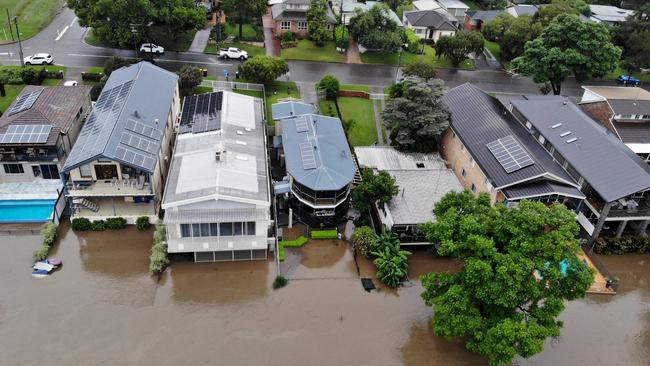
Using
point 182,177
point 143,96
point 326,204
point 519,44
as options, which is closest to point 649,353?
point 326,204

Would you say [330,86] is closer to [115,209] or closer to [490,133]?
[490,133]

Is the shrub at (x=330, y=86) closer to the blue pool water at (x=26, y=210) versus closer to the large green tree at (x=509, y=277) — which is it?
the blue pool water at (x=26, y=210)

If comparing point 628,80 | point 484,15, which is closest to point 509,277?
point 628,80

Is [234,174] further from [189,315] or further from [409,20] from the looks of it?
[409,20]

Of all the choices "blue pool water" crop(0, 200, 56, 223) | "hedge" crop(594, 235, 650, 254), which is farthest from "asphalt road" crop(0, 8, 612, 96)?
"hedge" crop(594, 235, 650, 254)

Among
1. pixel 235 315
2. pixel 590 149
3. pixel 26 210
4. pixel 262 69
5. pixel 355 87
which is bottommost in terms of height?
pixel 235 315

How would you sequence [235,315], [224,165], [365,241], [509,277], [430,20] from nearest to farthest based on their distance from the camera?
1. [509,277]
2. [235,315]
3. [365,241]
4. [224,165]
5. [430,20]
